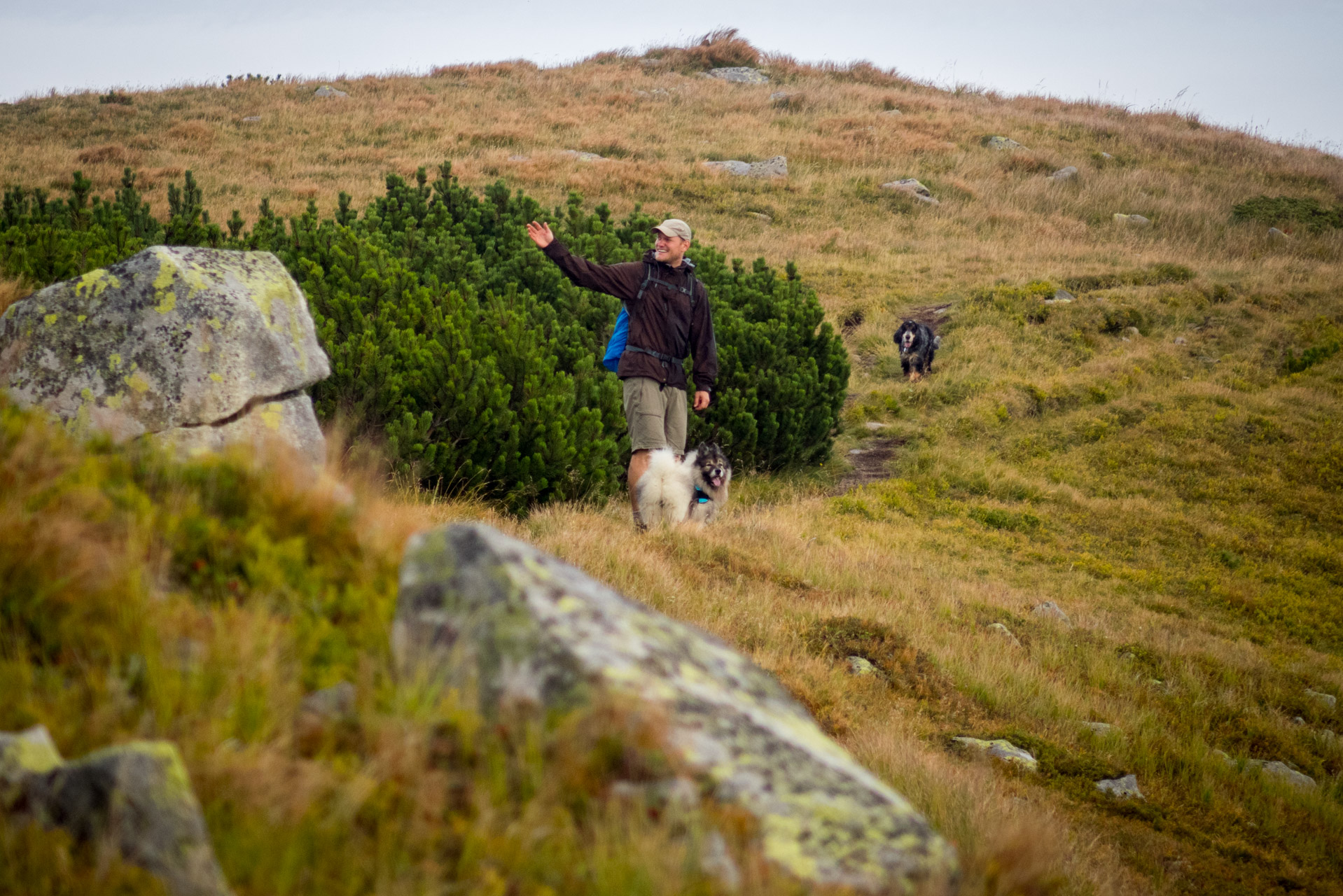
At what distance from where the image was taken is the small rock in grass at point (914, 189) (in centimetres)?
2697

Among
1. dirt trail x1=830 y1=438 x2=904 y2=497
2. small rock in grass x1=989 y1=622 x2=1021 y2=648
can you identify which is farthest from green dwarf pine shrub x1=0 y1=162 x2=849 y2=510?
small rock in grass x1=989 y1=622 x2=1021 y2=648

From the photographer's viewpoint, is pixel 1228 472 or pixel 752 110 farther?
pixel 752 110

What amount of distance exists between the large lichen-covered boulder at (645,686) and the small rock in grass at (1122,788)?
318 centimetres

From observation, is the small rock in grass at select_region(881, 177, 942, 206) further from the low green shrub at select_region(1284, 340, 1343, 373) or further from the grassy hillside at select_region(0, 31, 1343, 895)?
the low green shrub at select_region(1284, 340, 1343, 373)

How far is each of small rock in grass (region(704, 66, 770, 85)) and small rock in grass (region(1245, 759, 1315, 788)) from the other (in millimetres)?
39001

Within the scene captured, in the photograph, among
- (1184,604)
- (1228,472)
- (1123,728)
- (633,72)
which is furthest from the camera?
(633,72)

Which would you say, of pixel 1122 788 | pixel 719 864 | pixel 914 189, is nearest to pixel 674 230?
pixel 1122 788

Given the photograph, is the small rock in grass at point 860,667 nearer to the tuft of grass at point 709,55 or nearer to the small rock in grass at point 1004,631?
the small rock in grass at point 1004,631

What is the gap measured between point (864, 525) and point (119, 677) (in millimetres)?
9020

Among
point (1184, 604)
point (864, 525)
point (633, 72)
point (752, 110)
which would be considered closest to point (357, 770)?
point (864, 525)

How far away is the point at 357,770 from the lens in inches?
72.4

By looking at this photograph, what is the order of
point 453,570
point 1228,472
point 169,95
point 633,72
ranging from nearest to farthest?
point 453,570 → point 1228,472 → point 169,95 → point 633,72

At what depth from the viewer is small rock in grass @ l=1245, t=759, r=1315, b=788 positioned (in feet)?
18.1

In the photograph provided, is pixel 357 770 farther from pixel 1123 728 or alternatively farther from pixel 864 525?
pixel 864 525
